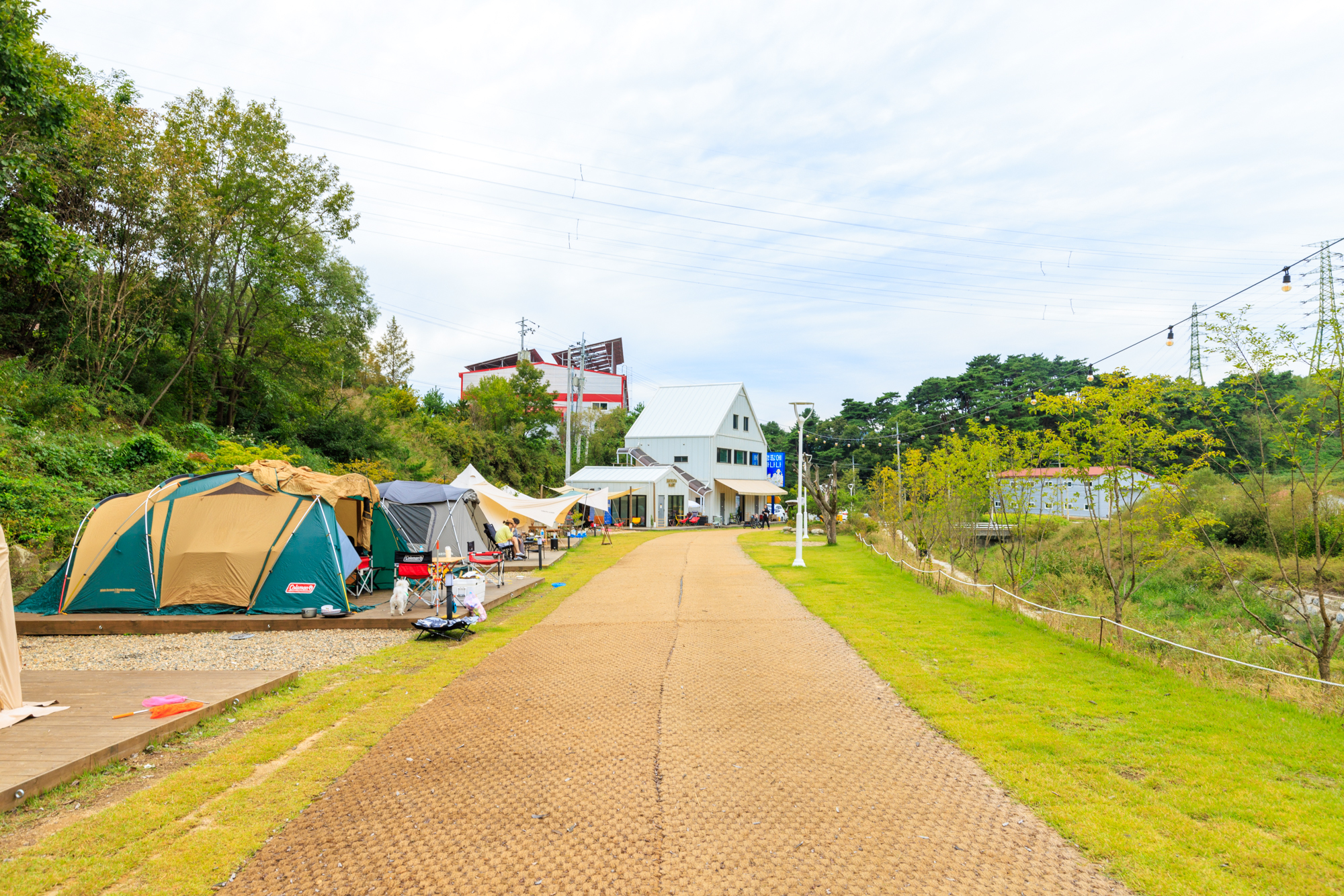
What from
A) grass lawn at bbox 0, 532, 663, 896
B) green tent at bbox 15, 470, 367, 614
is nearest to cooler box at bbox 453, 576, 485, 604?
green tent at bbox 15, 470, 367, 614

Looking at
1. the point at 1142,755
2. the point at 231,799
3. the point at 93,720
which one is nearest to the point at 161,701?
the point at 93,720

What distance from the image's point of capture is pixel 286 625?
29.6 feet

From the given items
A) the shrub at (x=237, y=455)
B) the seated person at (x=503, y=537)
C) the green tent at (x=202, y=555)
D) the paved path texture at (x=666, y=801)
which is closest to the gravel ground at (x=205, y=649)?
the green tent at (x=202, y=555)

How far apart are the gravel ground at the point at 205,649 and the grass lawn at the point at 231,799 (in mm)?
910

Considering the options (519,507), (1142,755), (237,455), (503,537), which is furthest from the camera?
(519,507)

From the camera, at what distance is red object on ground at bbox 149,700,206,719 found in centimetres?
504

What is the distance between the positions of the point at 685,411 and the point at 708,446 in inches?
146

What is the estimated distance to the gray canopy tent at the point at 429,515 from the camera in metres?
12.4

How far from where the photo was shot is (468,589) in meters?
9.27

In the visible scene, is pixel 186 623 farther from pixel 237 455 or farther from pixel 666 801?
pixel 237 455

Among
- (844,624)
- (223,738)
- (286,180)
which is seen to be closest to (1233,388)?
(844,624)

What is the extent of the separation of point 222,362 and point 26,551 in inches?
416

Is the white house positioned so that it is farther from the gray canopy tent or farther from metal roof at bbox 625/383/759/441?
the gray canopy tent

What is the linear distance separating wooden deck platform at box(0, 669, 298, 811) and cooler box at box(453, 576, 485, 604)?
2.89 meters
